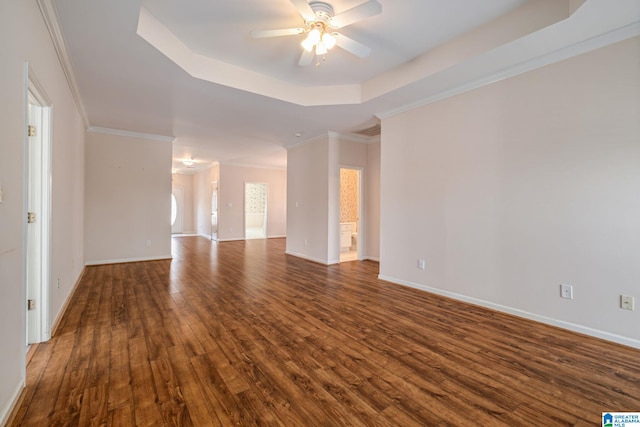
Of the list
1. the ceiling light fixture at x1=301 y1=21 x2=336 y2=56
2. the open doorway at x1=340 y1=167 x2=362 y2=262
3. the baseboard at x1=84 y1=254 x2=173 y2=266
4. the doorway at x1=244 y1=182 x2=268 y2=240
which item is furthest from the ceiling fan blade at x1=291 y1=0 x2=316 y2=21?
the doorway at x1=244 y1=182 x2=268 y2=240

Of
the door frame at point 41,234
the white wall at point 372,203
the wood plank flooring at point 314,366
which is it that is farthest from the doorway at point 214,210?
the door frame at point 41,234

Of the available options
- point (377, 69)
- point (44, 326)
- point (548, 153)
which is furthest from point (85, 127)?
point (548, 153)

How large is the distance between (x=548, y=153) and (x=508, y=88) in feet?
2.83

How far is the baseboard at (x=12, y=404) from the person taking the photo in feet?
4.90

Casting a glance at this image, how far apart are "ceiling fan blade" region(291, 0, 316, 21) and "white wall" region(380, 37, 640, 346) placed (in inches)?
87.4

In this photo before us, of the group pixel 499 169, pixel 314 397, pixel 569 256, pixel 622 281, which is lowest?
pixel 314 397

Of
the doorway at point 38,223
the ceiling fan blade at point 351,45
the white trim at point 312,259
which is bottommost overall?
the white trim at point 312,259

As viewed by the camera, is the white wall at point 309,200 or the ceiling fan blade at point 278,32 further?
the white wall at point 309,200

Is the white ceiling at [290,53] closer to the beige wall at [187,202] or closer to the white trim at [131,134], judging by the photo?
the white trim at [131,134]

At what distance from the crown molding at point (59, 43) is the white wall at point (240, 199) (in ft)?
18.3

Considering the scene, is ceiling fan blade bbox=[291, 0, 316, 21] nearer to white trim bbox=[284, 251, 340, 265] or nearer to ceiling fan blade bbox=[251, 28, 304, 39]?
ceiling fan blade bbox=[251, 28, 304, 39]

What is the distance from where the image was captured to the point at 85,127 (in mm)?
5281

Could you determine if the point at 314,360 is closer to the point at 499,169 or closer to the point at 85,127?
the point at 499,169

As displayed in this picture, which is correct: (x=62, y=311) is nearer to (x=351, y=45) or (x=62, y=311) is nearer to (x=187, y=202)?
(x=351, y=45)
